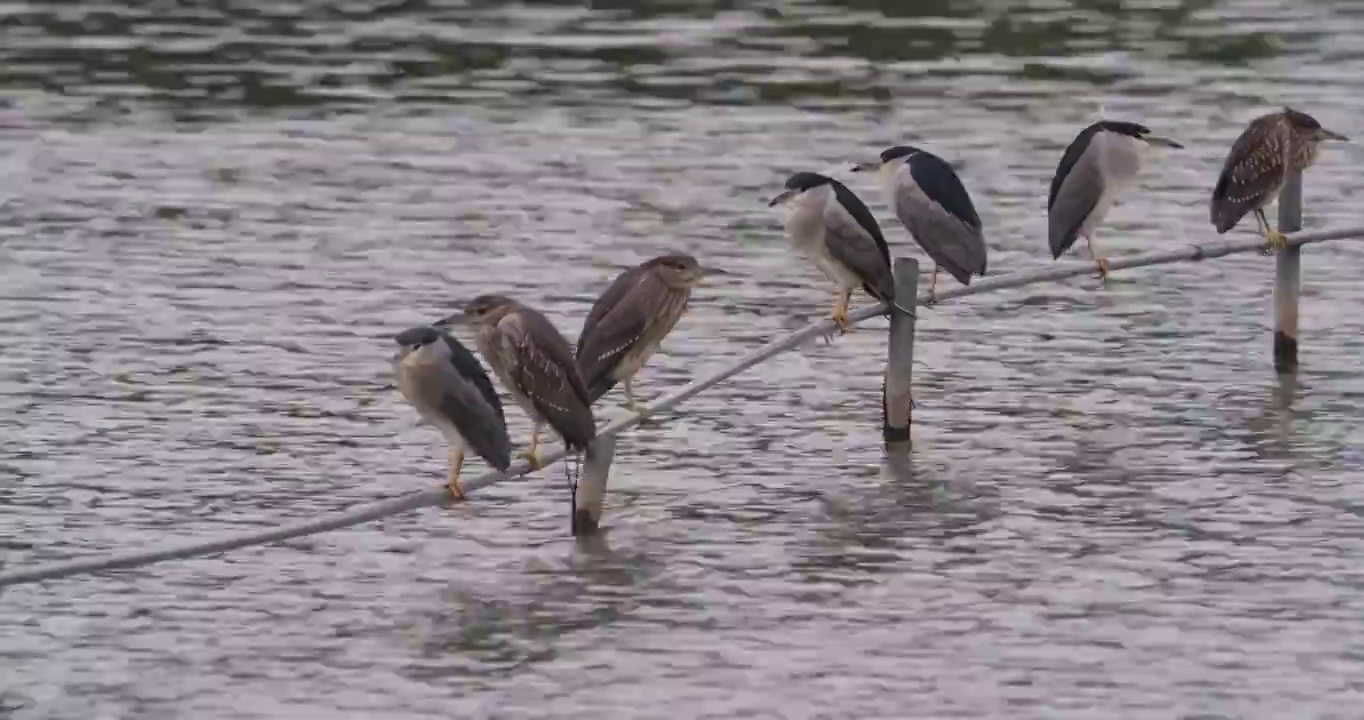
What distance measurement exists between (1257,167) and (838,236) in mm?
3311

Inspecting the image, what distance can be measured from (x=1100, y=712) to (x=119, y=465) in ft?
20.2

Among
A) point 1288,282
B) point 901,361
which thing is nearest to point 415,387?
point 901,361

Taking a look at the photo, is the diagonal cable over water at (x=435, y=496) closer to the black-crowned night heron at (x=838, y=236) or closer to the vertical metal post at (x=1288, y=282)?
the black-crowned night heron at (x=838, y=236)

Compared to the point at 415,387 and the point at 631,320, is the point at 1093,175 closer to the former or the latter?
the point at 631,320

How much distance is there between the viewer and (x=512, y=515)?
13766 millimetres

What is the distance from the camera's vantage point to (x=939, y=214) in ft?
49.0

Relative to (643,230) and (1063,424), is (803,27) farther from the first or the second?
(1063,424)

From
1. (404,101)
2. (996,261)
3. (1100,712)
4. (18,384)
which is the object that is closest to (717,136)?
(404,101)

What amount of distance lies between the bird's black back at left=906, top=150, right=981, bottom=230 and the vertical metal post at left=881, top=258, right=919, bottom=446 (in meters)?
0.39

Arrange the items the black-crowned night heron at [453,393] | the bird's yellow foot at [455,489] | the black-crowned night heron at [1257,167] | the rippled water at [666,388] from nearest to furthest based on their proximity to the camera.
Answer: the rippled water at [666,388] < the bird's yellow foot at [455,489] < the black-crowned night heron at [453,393] < the black-crowned night heron at [1257,167]

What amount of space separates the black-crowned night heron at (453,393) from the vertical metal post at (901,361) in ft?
10.4

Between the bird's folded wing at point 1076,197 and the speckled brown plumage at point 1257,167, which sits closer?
the bird's folded wing at point 1076,197

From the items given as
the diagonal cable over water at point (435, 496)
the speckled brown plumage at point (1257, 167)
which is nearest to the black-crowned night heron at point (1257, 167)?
the speckled brown plumage at point (1257, 167)

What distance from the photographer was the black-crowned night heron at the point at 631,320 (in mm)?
13117
